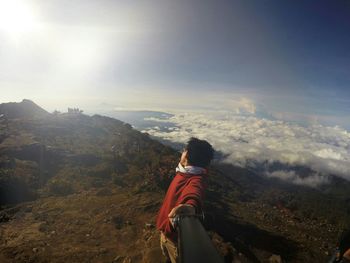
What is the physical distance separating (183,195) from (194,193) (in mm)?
141

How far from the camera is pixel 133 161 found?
106 ft

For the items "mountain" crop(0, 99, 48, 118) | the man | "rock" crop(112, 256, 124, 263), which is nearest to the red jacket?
the man

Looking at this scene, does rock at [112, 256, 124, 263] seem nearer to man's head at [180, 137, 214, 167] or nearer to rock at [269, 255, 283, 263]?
rock at [269, 255, 283, 263]

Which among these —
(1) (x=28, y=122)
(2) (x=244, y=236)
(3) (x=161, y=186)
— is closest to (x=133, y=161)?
(3) (x=161, y=186)

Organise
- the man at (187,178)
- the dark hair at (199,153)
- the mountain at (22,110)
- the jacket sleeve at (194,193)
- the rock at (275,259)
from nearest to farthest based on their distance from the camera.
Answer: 1. the jacket sleeve at (194,193)
2. the man at (187,178)
3. the dark hair at (199,153)
4. the rock at (275,259)
5. the mountain at (22,110)

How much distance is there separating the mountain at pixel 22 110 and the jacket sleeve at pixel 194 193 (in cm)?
6151

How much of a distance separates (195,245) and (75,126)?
50.9 m

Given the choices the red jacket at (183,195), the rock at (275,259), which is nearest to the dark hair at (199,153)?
the red jacket at (183,195)

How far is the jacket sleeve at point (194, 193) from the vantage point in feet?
9.96

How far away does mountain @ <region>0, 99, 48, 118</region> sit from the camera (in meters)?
58.8

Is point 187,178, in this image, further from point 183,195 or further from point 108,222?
point 108,222

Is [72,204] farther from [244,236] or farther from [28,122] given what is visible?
[28,122]

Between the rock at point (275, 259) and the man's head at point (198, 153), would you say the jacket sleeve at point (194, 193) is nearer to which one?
the man's head at point (198, 153)

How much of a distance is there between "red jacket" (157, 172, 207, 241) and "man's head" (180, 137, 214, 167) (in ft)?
0.58
